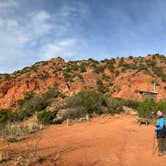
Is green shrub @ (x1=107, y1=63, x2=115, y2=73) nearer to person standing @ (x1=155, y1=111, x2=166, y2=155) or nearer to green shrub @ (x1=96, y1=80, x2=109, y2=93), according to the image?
green shrub @ (x1=96, y1=80, x2=109, y2=93)

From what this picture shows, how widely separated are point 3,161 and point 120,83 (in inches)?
1341

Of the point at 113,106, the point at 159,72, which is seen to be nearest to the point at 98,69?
the point at 159,72

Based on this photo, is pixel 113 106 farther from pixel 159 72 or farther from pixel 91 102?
pixel 159 72

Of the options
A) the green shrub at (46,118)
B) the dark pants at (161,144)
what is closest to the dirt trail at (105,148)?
the dark pants at (161,144)

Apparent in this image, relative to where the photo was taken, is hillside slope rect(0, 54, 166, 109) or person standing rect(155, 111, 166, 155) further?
hillside slope rect(0, 54, 166, 109)

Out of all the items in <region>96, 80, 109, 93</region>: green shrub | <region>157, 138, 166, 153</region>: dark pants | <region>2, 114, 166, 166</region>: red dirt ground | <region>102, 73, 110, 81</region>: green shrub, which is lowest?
<region>2, 114, 166, 166</region>: red dirt ground

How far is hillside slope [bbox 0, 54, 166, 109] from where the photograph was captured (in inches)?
1538

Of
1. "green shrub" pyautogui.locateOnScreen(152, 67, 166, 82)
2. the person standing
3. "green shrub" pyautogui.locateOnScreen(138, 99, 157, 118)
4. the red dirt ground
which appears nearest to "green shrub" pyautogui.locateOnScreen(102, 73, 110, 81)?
"green shrub" pyautogui.locateOnScreen(152, 67, 166, 82)

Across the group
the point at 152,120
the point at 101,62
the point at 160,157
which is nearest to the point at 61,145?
the point at 160,157

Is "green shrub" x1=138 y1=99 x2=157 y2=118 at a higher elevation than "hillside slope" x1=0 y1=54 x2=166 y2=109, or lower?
lower

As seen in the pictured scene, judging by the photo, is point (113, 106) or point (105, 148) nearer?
point (105, 148)

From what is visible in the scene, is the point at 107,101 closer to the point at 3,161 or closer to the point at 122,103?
the point at 122,103

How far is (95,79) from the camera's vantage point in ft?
145

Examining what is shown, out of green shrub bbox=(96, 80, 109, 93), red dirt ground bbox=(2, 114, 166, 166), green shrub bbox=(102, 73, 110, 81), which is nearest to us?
red dirt ground bbox=(2, 114, 166, 166)
